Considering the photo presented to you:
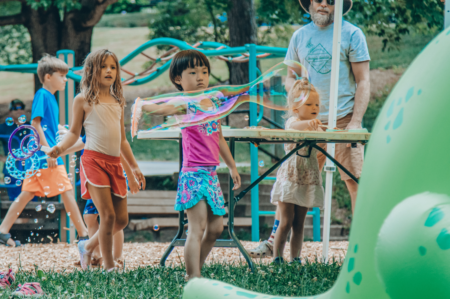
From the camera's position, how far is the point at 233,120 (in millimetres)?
14883

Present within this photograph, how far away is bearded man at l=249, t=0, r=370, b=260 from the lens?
361 cm

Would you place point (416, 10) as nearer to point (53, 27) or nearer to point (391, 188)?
point (53, 27)

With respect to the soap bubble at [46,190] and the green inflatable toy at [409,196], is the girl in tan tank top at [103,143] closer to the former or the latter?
the soap bubble at [46,190]

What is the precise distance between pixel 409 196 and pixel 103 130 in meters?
2.73

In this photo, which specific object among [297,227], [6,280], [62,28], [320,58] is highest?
[62,28]

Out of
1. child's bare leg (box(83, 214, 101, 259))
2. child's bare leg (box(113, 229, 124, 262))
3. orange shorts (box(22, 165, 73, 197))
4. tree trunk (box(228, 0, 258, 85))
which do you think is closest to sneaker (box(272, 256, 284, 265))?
child's bare leg (box(113, 229, 124, 262))

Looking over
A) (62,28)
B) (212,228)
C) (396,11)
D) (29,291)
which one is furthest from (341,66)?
(62,28)

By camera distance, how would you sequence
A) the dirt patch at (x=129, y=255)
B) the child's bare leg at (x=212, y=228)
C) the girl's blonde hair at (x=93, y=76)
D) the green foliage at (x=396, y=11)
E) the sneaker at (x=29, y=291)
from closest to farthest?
the sneaker at (x=29, y=291) < the child's bare leg at (x=212, y=228) < the girl's blonde hair at (x=93, y=76) < the dirt patch at (x=129, y=255) < the green foliage at (x=396, y=11)

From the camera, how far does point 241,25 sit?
11.4 m

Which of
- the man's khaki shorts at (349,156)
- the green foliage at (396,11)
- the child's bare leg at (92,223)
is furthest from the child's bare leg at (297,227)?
the green foliage at (396,11)

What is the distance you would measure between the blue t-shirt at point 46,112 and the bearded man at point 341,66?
2.55m

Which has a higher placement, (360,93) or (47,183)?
(360,93)

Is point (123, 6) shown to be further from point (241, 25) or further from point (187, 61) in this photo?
Result: point (187, 61)

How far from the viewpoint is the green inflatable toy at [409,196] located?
81 cm
